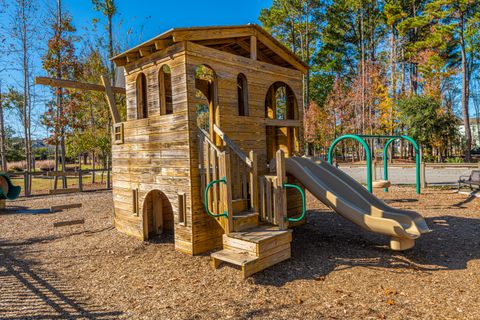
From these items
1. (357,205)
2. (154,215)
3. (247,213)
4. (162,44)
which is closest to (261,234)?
(247,213)

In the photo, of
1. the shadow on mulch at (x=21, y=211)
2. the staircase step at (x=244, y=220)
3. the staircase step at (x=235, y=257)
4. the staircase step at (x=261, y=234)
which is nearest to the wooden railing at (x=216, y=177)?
the staircase step at (x=244, y=220)

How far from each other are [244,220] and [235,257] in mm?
729

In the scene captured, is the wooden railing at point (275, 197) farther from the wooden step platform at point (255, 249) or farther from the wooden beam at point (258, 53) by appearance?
the wooden beam at point (258, 53)

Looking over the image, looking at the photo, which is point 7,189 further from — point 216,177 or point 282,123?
point 282,123

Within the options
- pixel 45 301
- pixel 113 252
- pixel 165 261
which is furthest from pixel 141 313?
pixel 113 252

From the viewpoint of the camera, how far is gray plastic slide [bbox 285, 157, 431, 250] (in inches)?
198

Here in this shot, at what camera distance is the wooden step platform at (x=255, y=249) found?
175 inches

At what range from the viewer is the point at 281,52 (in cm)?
752

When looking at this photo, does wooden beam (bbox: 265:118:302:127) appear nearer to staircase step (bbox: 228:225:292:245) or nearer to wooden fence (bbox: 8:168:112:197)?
staircase step (bbox: 228:225:292:245)

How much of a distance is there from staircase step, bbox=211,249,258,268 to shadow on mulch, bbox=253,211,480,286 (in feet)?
1.06

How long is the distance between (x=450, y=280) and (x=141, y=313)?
167 inches

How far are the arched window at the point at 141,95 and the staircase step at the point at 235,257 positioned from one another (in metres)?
3.92

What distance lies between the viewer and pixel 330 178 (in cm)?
642

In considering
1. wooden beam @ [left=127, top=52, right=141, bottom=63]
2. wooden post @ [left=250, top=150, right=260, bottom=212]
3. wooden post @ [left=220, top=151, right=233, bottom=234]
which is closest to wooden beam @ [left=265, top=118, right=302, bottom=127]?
wooden post @ [left=250, top=150, right=260, bottom=212]
